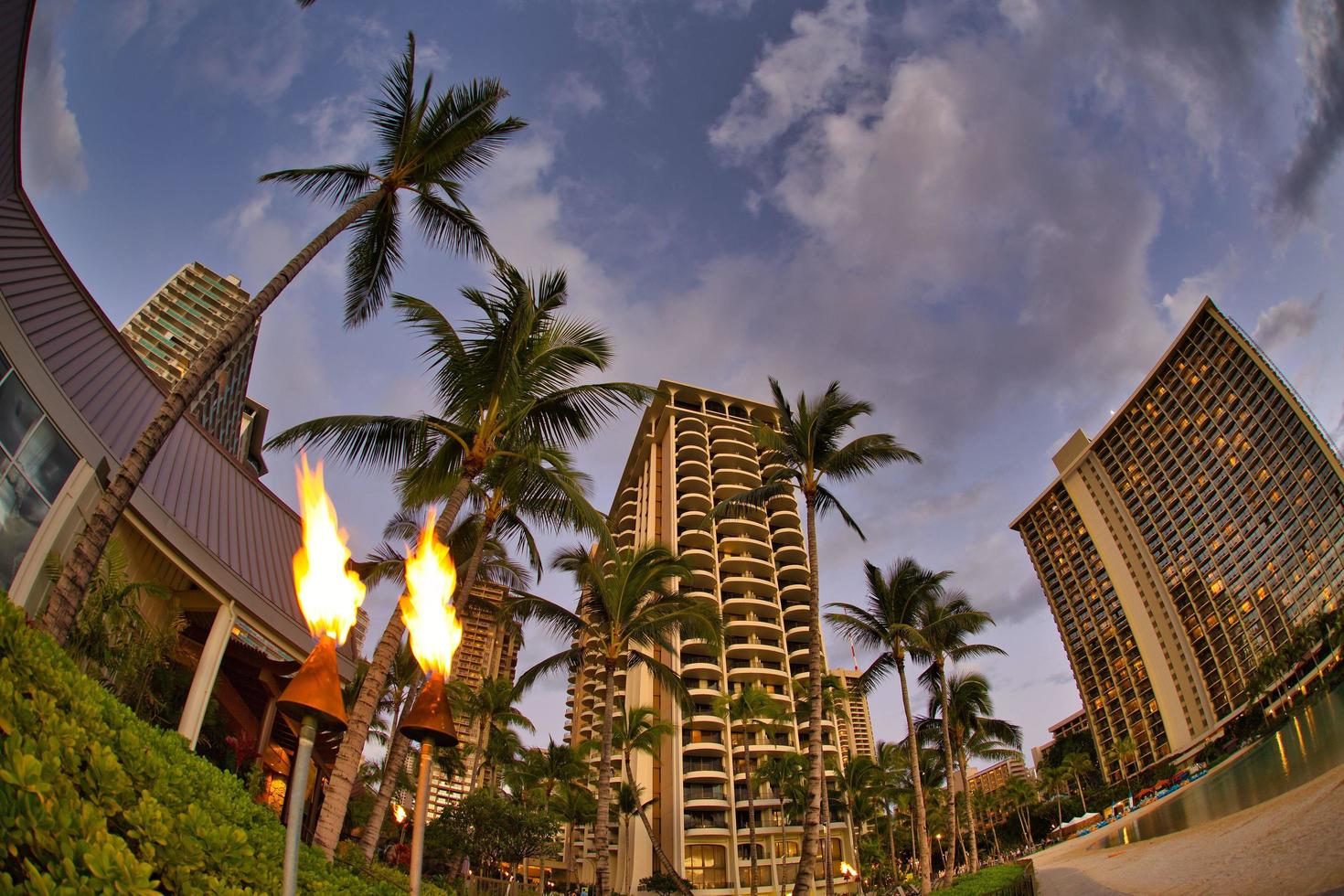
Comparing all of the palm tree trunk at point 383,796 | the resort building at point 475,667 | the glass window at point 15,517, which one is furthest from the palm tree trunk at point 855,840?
the glass window at point 15,517

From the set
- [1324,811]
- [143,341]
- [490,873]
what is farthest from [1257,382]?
[143,341]

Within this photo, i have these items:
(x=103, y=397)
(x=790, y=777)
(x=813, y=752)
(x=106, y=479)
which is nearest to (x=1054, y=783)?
(x=790, y=777)

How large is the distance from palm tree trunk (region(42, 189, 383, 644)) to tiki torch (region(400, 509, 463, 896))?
3758 mm

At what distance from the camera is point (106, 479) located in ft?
38.8

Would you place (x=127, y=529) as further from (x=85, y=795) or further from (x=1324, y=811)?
(x=1324, y=811)

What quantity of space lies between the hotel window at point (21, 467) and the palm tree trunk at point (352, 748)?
18.8ft

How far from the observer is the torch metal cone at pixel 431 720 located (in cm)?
491

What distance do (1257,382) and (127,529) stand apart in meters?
120

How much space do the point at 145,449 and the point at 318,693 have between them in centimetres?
601

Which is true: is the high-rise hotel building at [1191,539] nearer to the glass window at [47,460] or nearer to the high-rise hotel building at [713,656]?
the high-rise hotel building at [713,656]

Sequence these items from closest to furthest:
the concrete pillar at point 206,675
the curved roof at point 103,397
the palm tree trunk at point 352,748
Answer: the palm tree trunk at point 352,748 → the curved roof at point 103,397 → the concrete pillar at point 206,675

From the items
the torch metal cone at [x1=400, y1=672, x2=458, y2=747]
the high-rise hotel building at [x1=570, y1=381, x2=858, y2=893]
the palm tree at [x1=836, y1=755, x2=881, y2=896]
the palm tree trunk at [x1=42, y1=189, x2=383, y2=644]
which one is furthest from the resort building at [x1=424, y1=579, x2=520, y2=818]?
the palm tree at [x1=836, y1=755, x2=881, y2=896]

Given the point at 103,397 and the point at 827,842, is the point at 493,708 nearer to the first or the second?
the point at 827,842

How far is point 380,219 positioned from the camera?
12.1m
